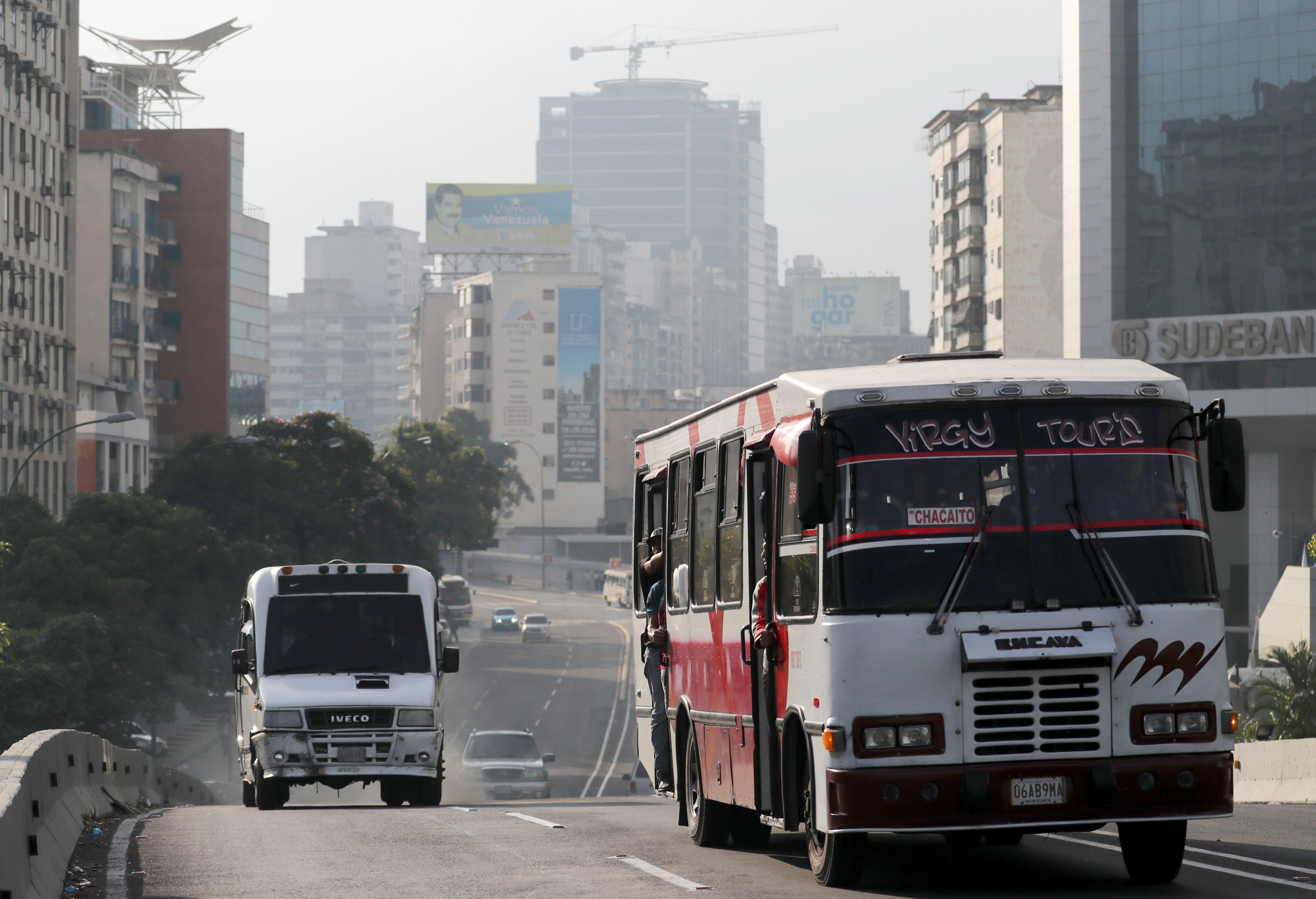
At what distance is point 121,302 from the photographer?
91062 mm

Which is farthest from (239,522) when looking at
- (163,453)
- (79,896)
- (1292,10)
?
(79,896)

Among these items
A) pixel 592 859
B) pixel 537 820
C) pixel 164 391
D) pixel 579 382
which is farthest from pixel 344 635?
pixel 579 382

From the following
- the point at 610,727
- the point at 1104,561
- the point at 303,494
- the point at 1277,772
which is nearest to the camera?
the point at 1104,561

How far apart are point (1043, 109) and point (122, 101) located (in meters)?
49.3

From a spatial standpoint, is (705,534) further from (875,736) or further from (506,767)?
(506,767)

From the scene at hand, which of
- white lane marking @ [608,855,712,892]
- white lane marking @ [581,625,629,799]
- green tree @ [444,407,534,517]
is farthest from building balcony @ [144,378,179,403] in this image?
white lane marking @ [608,855,712,892]

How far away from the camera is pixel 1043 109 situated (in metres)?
96.3

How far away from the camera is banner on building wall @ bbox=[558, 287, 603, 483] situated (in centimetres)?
16725

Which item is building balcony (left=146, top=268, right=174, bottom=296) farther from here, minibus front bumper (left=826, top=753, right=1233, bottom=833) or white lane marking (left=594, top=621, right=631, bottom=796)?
minibus front bumper (left=826, top=753, right=1233, bottom=833)

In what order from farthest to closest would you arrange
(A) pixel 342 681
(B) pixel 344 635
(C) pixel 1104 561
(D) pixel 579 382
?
1. (D) pixel 579 382
2. (B) pixel 344 635
3. (A) pixel 342 681
4. (C) pixel 1104 561

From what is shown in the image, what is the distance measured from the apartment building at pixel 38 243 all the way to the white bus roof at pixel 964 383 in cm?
6272

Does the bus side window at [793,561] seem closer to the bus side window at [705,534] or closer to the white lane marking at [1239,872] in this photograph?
the bus side window at [705,534]

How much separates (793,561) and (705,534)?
7.60 feet

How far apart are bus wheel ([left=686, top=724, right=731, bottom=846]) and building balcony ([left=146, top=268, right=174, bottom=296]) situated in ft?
278
